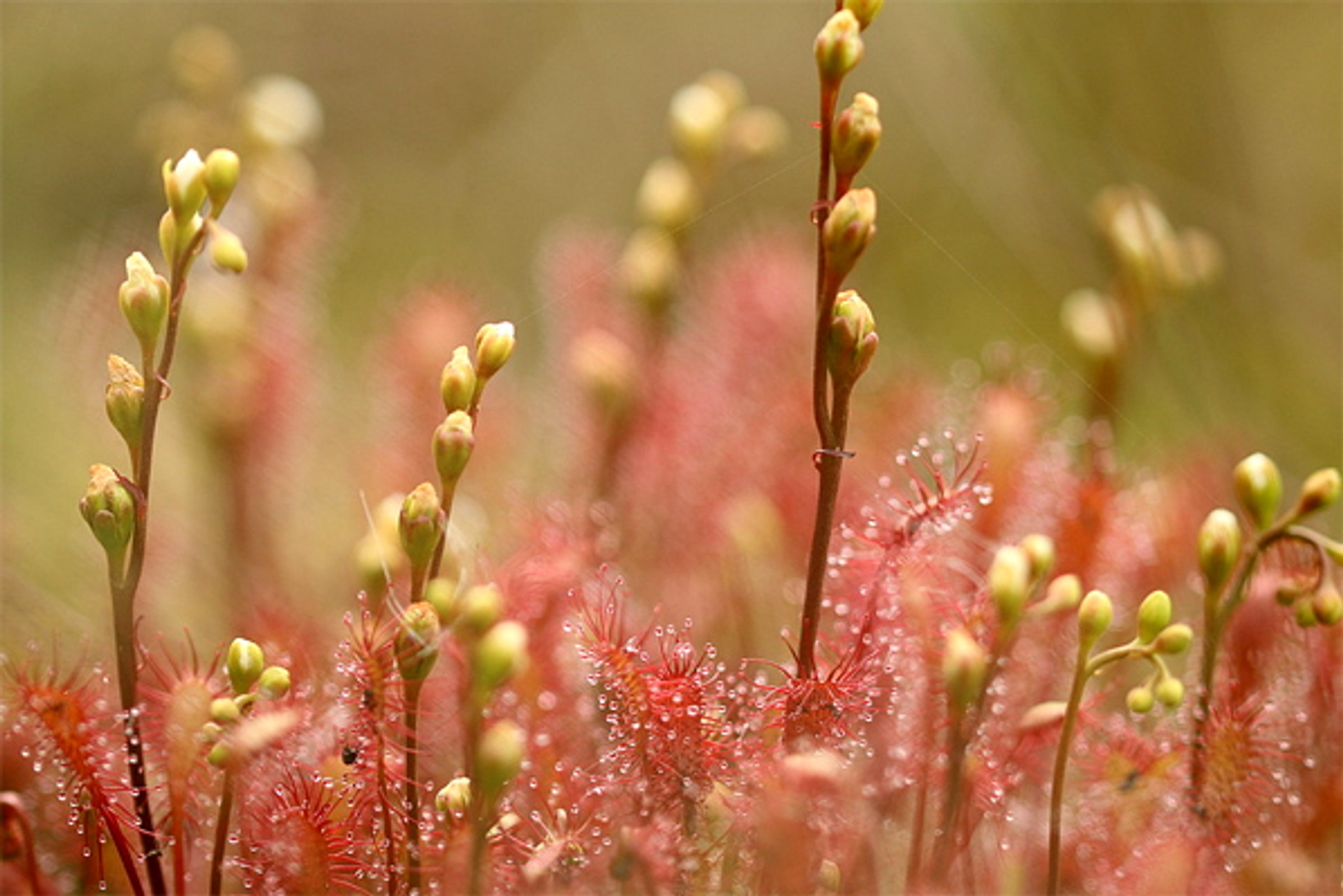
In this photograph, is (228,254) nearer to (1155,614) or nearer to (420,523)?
(420,523)

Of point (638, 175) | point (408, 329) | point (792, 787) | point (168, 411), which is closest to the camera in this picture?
point (792, 787)

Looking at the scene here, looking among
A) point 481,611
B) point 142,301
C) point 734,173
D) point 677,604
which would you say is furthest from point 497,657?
point 734,173

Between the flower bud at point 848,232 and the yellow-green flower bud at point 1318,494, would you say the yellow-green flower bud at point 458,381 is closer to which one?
the flower bud at point 848,232

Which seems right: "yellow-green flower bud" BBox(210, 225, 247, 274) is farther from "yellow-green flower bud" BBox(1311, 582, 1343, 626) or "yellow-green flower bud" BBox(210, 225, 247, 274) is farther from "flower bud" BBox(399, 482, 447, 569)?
"yellow-green flower bud" BBox(1311, 582, 1343, 626)

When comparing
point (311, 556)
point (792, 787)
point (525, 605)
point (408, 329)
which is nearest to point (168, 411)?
point (311, 556)

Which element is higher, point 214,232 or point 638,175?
point 638,175

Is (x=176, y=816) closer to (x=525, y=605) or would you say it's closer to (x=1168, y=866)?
(x=525, y=605)
